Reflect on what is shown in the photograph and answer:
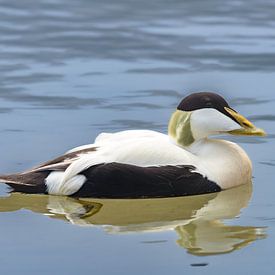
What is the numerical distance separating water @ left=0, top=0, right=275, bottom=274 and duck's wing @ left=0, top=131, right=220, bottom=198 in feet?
0.28

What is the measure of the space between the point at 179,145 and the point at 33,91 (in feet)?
9.89

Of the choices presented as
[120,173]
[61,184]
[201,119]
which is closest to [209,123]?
[201,119]

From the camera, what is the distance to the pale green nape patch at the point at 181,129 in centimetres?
870

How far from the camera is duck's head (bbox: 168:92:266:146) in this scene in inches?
342

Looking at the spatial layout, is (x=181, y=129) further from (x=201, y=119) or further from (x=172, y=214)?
(x=172, y=214)

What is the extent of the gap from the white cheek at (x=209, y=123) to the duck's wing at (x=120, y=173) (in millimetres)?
263

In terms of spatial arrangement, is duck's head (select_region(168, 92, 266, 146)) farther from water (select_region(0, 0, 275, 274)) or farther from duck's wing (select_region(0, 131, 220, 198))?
water (select_region(0, 0, 275, 274))

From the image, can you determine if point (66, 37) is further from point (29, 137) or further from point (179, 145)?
point (179, 145)

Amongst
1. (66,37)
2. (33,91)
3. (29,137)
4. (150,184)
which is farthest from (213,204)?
(66,37)

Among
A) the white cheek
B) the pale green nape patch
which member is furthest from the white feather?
the white cheek

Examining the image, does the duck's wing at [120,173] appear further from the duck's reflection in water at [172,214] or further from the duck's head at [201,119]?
the duck's head at [201,119]

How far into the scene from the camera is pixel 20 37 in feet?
46.2

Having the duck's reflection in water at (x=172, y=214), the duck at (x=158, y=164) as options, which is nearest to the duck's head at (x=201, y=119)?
the duck at (x=158, y=164)

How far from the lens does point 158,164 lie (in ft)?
27.6
